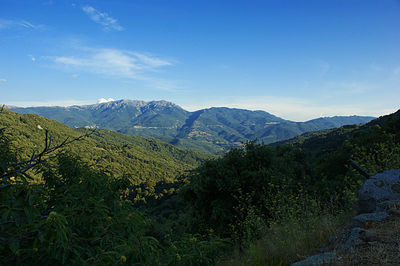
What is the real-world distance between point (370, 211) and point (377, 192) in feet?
1.79

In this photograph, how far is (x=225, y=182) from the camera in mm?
12570

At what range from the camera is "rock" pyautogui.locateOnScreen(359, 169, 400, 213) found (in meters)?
4.60

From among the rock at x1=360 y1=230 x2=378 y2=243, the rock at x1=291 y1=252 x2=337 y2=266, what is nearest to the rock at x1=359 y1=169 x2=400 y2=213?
the rock at x1=360 y1=230 x2=378 y2=243

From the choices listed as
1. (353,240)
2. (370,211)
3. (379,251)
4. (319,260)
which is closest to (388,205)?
(370,211)

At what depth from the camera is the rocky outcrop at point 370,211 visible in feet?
10.0

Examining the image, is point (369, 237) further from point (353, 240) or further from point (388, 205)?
point (388, 205)

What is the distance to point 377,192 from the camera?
4.75 metres

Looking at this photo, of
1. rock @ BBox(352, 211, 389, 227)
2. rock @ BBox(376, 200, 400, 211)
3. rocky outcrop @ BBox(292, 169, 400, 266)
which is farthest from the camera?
rock @ BBox(376, 200, 400, 211)

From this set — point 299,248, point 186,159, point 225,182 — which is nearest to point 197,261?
point 299,248

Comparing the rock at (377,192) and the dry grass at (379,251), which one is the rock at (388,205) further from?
the dry grass at (379,251)

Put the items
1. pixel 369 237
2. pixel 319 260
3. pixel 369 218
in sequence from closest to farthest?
1. pixel 319 260
2. pixel 369 237
3. pixel 369 218

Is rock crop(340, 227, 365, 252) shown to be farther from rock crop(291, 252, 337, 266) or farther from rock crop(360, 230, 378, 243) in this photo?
rock crop(291, 252, 337, 266)

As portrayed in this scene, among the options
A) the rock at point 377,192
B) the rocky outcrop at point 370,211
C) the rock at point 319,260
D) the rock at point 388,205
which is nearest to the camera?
the rock at point 319,260

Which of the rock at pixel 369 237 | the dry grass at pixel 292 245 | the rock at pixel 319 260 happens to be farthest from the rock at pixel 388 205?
the rock at pixel 319 260
